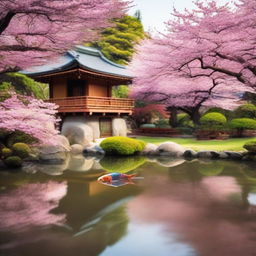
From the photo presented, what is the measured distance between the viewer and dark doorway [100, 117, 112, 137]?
22.2 meters

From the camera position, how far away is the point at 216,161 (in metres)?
14.3

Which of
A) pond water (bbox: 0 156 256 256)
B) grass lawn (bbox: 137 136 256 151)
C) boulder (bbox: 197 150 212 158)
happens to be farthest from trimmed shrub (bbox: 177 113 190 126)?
pond water (bbox: 0 156 256 256)

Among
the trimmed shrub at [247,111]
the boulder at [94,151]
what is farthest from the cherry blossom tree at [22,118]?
the trimmed shrub at [247,111]

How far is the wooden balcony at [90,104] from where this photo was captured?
760 inches

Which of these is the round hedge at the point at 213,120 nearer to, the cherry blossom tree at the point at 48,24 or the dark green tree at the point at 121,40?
the cherry blossom tree at the point at 48,24

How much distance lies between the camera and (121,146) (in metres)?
16.1

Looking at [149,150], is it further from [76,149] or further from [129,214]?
[129,214]

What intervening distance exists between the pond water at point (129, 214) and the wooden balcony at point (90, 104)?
28.1ft

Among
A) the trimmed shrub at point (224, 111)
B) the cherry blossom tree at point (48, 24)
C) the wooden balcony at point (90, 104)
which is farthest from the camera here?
the trimmed shrub at point (224, 111)

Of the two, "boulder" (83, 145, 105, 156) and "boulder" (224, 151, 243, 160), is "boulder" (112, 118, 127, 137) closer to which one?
"boulder" (83, 145, 105, 156)

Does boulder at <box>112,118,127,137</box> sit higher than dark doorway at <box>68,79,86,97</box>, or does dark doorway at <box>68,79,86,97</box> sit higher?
dark doorway at <box>68,79,86,97</box>

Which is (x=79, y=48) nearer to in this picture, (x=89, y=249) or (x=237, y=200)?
(x=237, y=200)

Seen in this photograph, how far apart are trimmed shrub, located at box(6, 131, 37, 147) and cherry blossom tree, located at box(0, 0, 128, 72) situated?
11.1ft

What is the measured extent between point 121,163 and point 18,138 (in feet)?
17.1
